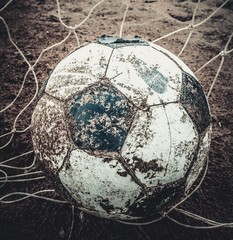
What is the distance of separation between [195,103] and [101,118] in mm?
490

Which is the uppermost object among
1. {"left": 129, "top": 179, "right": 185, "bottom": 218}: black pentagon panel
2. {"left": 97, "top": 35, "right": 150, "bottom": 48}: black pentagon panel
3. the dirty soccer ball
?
{"left": 97, "top": 35, "right": 150, "bottom": 48}: black pentagon panel

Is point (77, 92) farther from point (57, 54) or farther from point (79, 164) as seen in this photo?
point (57, 54)

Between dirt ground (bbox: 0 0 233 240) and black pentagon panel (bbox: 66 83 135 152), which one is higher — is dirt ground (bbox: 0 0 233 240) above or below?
below

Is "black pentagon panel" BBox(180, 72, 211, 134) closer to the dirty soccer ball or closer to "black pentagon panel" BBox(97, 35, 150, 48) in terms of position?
the dirty soccer ball

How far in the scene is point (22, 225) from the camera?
71.7 inches

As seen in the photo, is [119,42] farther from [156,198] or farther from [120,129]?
[156,198]

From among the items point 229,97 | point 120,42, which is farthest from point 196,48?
point 120,42

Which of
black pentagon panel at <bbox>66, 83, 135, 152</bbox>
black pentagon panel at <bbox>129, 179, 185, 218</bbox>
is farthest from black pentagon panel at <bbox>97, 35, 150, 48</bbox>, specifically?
black pentagon panel at <bbox>129, 179, 185, 218</bbox>

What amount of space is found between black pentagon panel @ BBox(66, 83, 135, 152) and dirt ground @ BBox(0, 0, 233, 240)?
2.64 ft

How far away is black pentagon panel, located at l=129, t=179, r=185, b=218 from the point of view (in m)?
1.37

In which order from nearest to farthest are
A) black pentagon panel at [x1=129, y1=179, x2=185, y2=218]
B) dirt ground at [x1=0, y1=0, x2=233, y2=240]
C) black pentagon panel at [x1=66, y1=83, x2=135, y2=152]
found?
black pentagon panel at [x1=66, y1=83, x2=135, y2=152], black pentagon panel at [x1=129, y1=179, x2=185, y2=218], dirt ground at [x1=0, y1=0, x2=233, y2=240]

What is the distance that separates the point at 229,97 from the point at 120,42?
68.3 inches

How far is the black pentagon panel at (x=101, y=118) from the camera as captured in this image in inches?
49.8

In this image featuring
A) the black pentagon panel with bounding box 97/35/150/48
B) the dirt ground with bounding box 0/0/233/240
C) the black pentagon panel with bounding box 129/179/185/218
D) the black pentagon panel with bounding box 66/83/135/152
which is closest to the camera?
the black pentagon panel with bounding box 66/83/135/152
